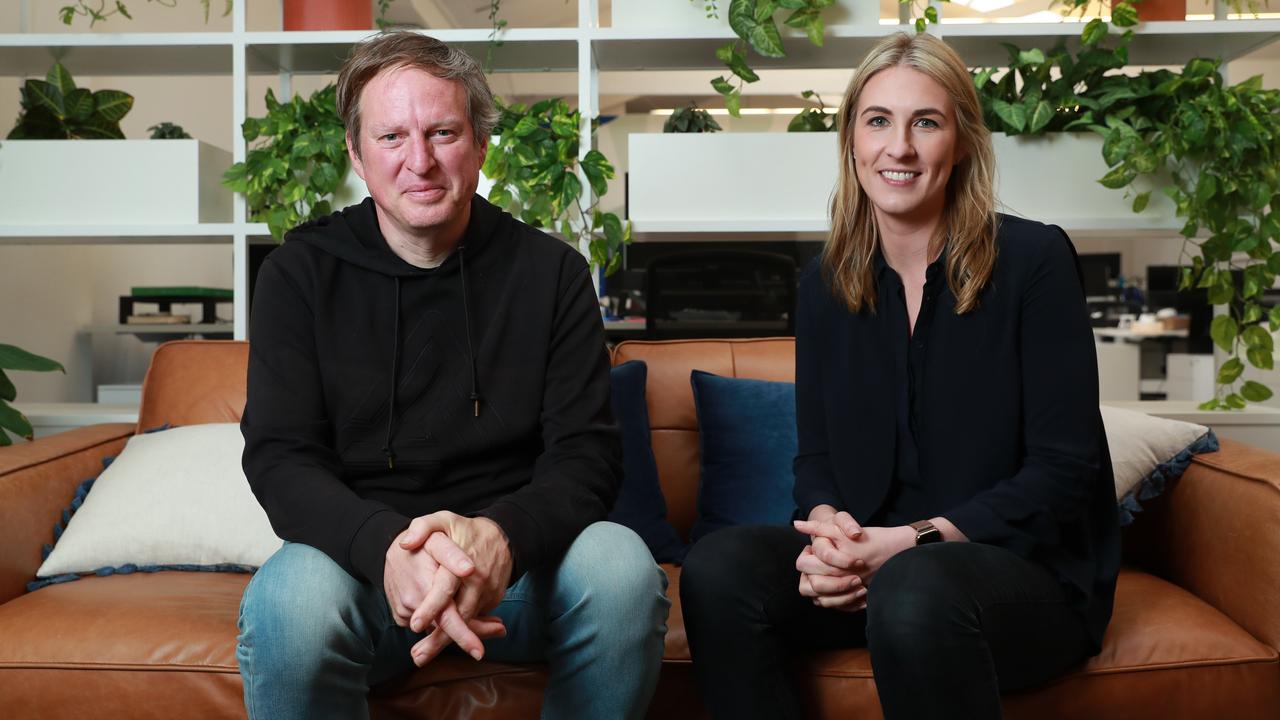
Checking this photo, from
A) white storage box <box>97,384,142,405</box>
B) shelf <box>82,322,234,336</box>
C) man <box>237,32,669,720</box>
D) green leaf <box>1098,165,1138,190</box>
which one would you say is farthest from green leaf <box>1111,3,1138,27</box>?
shelf <box>82,322,234,336</box>

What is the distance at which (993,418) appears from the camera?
1455 mm

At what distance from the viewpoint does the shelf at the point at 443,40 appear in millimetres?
2391

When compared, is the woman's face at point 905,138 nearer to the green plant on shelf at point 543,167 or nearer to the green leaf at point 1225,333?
the green plant on shelf at point 543,167

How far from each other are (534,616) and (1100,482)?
2.65 feet

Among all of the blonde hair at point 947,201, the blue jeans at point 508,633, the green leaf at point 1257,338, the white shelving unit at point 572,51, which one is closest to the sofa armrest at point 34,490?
the white shelving unit at point 572,51

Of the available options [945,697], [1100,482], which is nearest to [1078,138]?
[1100,482]

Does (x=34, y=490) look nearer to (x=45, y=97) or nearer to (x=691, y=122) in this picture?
(x=45, y=97)

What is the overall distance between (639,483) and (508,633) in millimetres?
570

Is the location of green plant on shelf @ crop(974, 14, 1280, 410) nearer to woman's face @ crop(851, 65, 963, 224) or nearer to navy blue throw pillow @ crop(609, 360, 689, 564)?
woman's face @ crop(851, 65, 963, 224)

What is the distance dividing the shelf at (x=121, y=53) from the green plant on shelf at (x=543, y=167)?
2.35 ft

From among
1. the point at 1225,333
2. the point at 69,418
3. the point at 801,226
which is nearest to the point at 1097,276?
the point at 1225,333

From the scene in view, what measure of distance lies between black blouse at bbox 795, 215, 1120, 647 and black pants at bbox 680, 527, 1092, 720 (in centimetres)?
7

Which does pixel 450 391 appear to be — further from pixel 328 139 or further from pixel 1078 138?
pixel 1078 138

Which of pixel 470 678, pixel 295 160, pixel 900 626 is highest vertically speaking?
pixel 295 160
